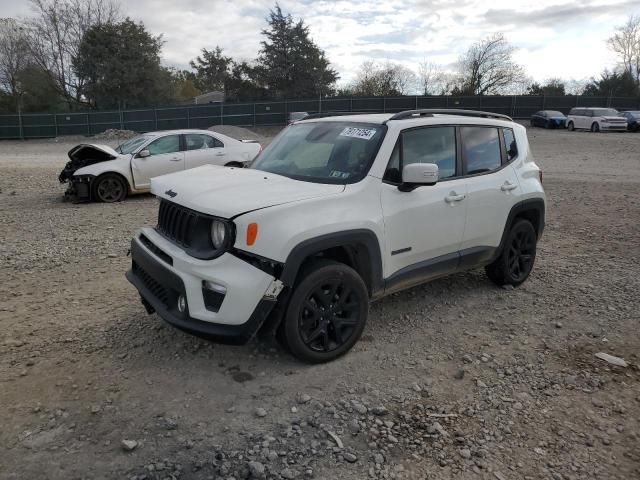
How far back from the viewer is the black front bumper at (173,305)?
10.7ft

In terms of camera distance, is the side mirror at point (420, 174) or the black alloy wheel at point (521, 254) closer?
the side mirror at point (420, 174)

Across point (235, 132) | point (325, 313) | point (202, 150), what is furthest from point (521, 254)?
point (235, 132)

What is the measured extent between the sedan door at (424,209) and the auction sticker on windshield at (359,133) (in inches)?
9.5

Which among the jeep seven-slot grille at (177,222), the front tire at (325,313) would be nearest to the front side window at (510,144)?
the front tire at (325,313)

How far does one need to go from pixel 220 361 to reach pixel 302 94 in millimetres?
48004

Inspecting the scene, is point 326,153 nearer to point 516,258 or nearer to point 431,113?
point 431,113

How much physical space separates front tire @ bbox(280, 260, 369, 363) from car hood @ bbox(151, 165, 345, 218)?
0.55 meters

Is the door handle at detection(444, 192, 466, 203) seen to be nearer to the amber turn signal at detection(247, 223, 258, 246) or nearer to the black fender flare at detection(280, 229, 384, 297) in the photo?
the black fender flare at detection(280, 229, 384, 297)

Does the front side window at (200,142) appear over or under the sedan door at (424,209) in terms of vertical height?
over

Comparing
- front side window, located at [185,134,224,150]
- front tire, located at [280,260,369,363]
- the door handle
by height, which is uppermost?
front side window, located at [185,134,224,150]

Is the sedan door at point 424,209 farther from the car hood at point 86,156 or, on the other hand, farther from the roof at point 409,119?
the car hood at point 86,156

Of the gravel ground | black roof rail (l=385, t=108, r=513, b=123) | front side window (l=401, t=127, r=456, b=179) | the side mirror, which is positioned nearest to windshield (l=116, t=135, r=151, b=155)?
the gravel ground

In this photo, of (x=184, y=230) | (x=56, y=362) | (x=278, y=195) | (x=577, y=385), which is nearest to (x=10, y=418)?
(x=56, y=362)

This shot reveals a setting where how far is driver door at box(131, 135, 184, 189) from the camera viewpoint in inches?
412
